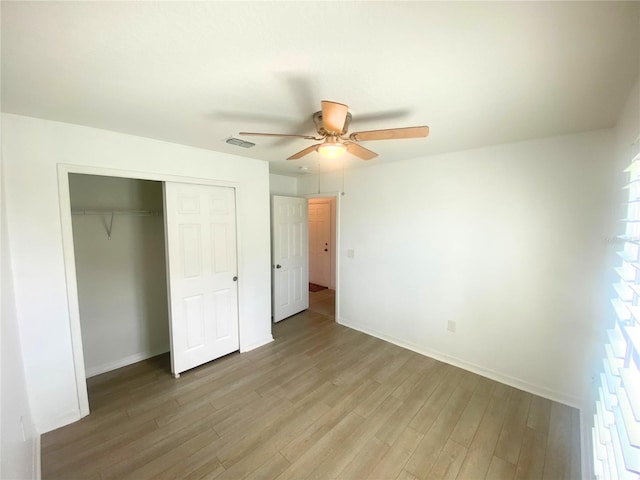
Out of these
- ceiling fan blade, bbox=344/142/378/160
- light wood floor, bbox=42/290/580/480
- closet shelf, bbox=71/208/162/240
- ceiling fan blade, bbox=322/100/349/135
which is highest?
ceiling fan blade, bbox=322/100/349/135

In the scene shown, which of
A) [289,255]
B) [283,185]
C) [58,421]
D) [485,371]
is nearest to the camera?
[58,421]

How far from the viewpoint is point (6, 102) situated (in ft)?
5.09

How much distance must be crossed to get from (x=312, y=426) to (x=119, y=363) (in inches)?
90.9

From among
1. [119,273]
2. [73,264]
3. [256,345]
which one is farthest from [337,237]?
[73,264]

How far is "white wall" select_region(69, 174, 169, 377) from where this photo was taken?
8.49ft

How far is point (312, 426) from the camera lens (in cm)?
201

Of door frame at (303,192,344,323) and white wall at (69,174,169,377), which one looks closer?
white wall at (69,174,169,377)

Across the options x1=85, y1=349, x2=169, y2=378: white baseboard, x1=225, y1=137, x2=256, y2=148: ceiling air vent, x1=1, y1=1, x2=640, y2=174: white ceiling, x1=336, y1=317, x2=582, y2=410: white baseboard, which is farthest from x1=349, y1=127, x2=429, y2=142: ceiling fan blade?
x1=85, y1=349, x2=169, y2=378: white baseboard

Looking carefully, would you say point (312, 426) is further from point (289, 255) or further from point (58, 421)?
point (289, 255)

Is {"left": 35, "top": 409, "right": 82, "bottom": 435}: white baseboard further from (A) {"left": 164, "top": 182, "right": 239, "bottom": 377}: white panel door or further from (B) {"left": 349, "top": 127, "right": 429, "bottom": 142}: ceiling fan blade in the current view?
(B) {"left": 349, "top": 127, "right": 429, "bottom": 142}: ceiling fan blade

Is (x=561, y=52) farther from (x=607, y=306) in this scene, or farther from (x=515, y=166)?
(x=607, y=306)

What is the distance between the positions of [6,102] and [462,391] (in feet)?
13.4

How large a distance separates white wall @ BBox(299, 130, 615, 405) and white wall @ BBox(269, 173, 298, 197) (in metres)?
1.23

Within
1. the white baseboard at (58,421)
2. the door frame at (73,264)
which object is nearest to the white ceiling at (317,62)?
the door frame at (73,264)
